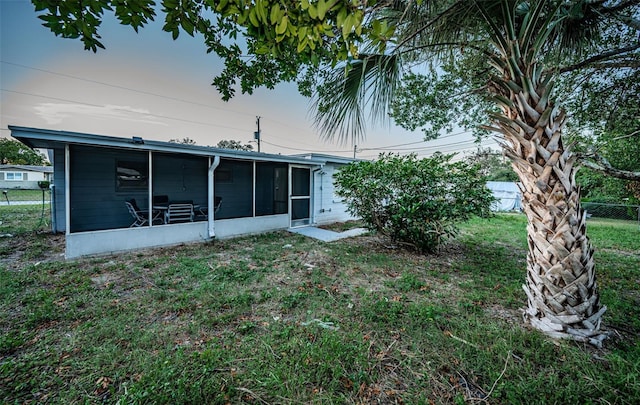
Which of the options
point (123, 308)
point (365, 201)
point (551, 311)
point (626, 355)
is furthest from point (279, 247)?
point (626, 355)

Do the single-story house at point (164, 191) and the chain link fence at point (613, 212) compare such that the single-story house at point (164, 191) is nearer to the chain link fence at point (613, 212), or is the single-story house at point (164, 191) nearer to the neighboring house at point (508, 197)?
the neighboring house at point (508, 197)

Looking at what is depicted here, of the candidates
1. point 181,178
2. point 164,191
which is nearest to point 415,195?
point 181,178

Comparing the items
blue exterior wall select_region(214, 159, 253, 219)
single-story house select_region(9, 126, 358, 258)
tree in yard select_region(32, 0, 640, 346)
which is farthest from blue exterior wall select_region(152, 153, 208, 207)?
tree in yard select_region(32, 0, 640, 346)

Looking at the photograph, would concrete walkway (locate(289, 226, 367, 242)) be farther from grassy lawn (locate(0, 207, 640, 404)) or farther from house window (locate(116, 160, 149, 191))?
house window (locate(116, 160, 149, 191))

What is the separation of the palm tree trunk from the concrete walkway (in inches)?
204

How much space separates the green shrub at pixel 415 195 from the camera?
5102 mm

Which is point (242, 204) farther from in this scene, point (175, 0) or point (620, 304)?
point (620, 304)

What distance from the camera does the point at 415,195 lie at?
532cm

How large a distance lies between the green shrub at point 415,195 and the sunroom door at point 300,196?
3155 millimetres

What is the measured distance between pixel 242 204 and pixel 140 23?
8907 millimetres

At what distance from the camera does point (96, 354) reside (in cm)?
226

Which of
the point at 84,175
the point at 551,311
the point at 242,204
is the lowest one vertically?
the point at 551,311

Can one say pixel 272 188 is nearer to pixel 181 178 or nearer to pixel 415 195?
pixel 181 178

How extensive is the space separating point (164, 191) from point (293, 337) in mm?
7813
